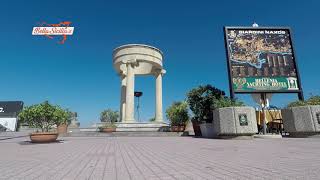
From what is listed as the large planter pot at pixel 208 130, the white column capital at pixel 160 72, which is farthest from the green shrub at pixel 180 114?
the white column capital at pixel 160 72

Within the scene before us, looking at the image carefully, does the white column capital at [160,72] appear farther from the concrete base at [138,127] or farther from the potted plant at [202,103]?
the potted plant at [202,103]

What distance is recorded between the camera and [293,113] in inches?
557

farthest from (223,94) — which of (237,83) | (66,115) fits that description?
(66,115)

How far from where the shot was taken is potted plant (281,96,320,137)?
1333cm

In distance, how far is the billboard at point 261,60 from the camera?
16.5 metres

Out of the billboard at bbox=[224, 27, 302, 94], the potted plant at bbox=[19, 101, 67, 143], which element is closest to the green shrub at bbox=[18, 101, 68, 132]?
the potted plant at bbox=[19, 101, 67, 143]

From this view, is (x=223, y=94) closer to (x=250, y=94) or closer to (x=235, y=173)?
(x=250, y=94)

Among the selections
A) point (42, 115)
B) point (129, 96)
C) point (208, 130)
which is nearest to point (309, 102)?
point (208, 130)

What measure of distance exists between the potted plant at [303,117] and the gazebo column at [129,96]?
16.9 m

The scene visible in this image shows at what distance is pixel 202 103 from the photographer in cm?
1816

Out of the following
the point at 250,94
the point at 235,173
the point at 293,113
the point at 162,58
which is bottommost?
the point at 235,173

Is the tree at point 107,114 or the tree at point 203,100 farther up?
the tree at point 107,114

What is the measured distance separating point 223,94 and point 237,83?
6.10ft

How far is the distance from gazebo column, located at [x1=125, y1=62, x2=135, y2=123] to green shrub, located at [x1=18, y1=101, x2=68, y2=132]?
14.7 m
